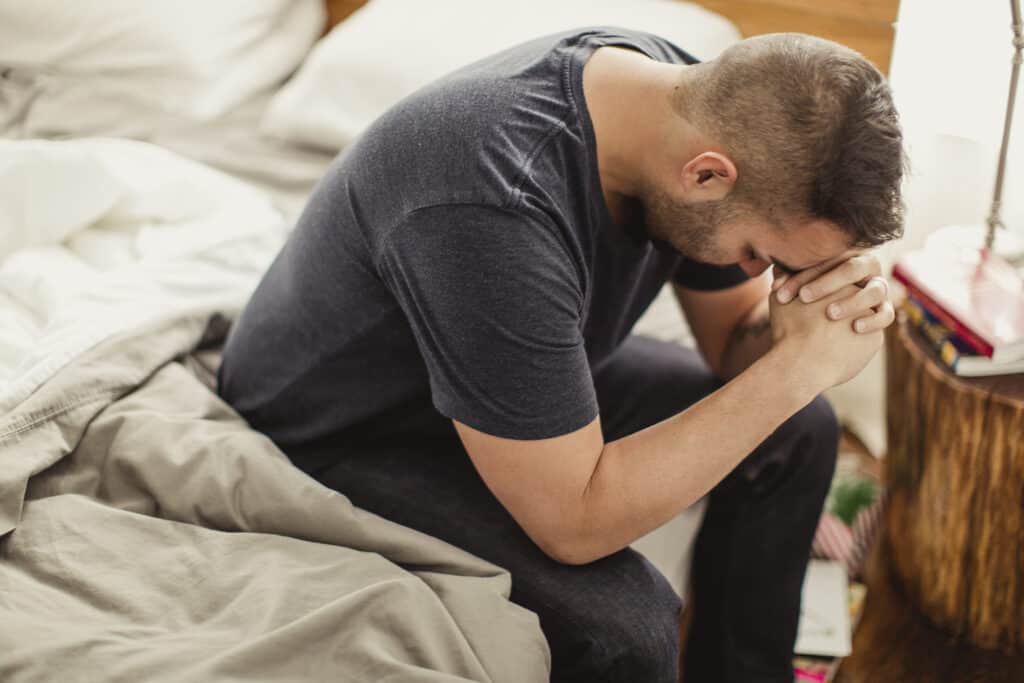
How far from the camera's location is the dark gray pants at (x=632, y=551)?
40.3 inches

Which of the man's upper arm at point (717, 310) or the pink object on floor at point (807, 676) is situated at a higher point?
the man's upper arm at point (717, 310)

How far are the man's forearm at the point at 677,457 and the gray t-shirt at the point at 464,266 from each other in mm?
76

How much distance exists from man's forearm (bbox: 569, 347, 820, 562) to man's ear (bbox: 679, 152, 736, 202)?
0.60ft

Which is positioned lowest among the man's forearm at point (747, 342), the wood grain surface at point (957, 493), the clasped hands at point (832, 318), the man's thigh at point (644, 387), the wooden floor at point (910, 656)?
the wooden floor at point (910, 656)

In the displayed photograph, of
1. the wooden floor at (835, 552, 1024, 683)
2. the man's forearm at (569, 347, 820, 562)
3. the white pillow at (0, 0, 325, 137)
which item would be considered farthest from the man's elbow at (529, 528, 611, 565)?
the white pillow at (0, 0, 325, 137)

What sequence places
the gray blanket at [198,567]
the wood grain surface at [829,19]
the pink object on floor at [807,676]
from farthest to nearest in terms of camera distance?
the wood grain surface at [829,19] → the pink object on floor at [807,676] → the gray blanket at [198,567]

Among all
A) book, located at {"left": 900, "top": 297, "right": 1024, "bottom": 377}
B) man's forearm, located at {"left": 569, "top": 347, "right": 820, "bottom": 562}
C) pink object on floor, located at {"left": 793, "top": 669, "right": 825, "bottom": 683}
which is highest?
man's forearm, located at {"left": 569, "top": 347, "right": 820, "bottom": 562}

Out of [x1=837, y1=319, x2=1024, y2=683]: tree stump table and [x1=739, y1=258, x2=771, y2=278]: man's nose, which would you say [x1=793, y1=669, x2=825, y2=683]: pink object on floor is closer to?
[x1=837, y1=319, x2=1024, y2=683]: tree stump table

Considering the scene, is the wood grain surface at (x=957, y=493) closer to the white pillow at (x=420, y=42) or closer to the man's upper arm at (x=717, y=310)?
the man's upper arm at (x=717, y=310)

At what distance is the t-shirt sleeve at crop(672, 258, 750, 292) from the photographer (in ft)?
4.17

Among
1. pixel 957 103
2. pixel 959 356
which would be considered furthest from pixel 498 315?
pixel 957 103

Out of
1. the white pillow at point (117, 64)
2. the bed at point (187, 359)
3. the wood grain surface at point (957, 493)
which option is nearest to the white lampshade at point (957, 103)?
the bed at point (187, 359)

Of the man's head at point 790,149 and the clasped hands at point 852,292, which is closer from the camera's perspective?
the man's head at point 790,149

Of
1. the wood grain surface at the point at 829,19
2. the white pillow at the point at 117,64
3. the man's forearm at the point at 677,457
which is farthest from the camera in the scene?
the white pillow at the point at 117,64
